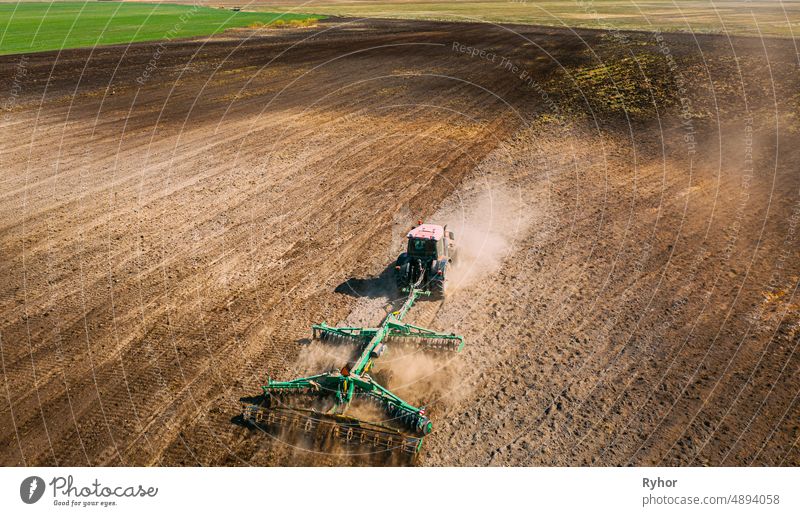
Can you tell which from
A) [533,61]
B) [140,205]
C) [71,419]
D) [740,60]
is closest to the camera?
[71,419]

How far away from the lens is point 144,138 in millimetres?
42375

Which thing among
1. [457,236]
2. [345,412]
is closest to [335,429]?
[345,412]

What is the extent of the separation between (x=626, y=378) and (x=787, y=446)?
4492mm

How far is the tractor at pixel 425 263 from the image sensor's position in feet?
76.7

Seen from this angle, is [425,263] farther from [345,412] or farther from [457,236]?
[345,412]

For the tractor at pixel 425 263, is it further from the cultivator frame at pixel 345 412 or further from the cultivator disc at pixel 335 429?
the cultivator disc at pixel 335 429

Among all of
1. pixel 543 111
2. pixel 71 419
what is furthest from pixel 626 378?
pixel 543 111

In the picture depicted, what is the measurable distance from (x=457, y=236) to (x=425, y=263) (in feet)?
18.8

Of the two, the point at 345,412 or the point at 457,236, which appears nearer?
the point at 345,412

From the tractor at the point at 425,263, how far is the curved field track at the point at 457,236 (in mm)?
1076

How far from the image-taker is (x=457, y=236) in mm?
28922

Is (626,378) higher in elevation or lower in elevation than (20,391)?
higher

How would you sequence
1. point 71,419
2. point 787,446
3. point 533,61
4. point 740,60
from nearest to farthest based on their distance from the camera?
1. point 787,446
2. point 71,419
3. point 740,60
4. point 533,61

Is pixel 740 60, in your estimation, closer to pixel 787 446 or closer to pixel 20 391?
pixel 787 446
